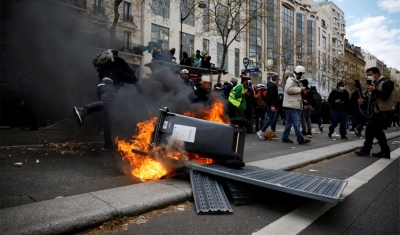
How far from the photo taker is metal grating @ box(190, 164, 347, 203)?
2.39 m

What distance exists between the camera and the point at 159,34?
24797mm

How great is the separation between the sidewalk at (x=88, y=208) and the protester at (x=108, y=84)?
1.86 metres

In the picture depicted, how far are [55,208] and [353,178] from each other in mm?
3631

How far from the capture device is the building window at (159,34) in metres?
24.2

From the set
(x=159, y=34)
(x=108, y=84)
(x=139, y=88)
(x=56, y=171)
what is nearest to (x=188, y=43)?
(x=159, y=34)

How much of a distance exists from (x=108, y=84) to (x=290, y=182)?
3213 mm

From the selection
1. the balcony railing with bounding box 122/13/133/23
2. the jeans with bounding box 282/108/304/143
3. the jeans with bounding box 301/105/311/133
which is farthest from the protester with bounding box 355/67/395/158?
the balcony railing with bounding box 122/13/133/23

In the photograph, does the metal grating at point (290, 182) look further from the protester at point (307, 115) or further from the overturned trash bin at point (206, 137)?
the protester at point (307, 115)

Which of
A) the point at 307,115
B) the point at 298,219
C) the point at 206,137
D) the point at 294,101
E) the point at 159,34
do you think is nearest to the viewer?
the point at 298,219

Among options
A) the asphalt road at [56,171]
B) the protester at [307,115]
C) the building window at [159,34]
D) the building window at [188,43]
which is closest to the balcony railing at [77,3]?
the asphalt road at [56,171]

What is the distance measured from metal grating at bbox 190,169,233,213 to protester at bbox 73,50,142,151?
81.9 inches

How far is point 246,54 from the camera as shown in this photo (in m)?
34.5

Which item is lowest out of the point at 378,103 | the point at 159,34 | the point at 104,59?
the point at 378,103

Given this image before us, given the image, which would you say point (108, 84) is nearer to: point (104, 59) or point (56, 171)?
point (104, 59)
